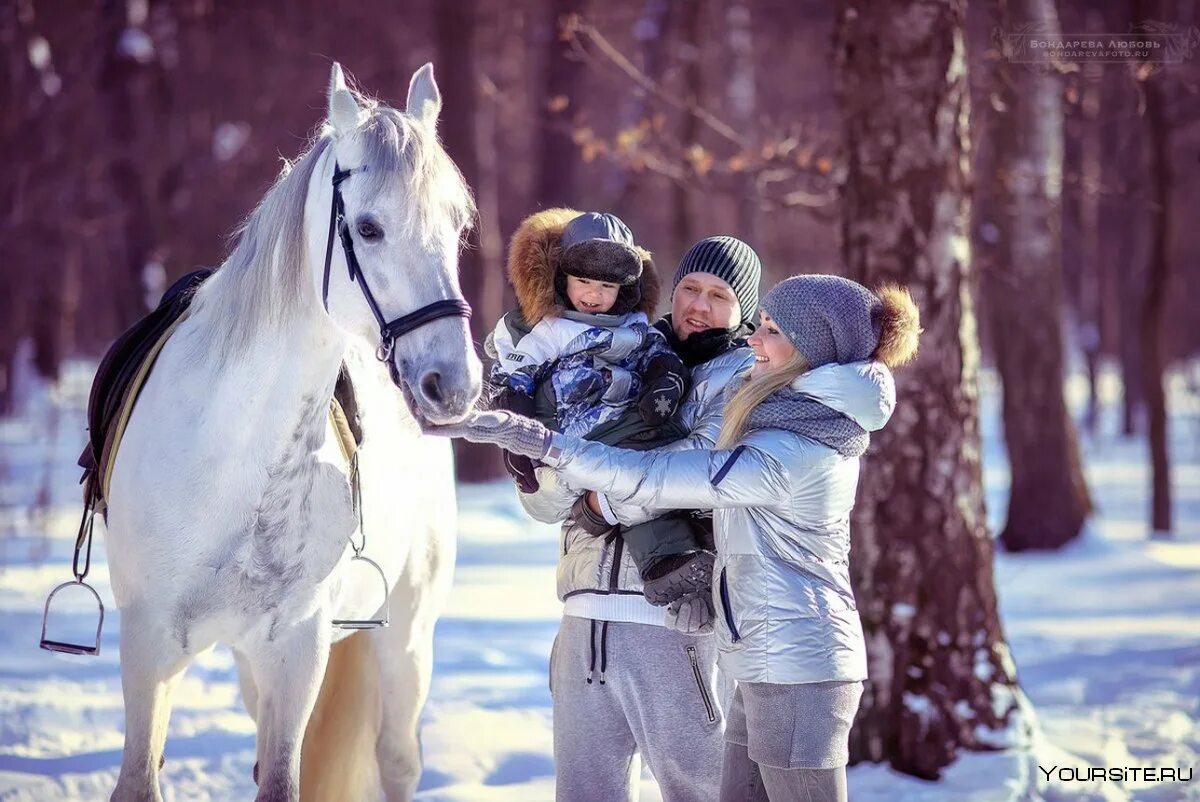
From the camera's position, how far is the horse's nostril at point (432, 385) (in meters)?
2.62

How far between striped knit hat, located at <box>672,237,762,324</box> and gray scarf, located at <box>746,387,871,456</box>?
44 centimetres

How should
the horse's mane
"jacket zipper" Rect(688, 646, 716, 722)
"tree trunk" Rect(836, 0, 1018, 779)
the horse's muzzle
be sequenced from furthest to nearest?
"tree trunk" Rect(836, 0, 1018, 779) < "jacket zipper" Rect(688, 646, 716, 722) < the horse's mane < the horse's muzzle

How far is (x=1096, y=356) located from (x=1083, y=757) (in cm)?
Result: 1683

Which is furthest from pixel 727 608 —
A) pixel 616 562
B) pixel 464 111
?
pixel 464 111

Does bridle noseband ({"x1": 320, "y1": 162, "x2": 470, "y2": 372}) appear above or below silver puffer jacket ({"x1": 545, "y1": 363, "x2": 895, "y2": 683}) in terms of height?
above

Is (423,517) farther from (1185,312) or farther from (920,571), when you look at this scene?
(1185,312)

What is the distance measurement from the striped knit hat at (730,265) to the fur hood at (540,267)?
11 cm

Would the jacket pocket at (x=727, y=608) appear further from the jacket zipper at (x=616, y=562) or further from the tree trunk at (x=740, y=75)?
the tree trunk at (x=740, y=75)

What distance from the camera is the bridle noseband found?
2.69 m

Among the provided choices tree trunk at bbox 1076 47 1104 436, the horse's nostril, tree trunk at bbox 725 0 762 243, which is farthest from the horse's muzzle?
tree trunk at bbox 1076 47 1104 436

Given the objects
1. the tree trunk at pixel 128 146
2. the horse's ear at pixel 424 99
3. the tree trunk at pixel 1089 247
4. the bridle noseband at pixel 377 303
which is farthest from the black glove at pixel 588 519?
the tree trunk at pixel 1089 247

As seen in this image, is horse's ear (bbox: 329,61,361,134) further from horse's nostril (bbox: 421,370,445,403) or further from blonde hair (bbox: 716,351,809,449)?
blonde hair (bbox: 716,351,809,449)

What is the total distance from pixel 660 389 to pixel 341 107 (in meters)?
1.04

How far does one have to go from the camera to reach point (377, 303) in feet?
9.12
